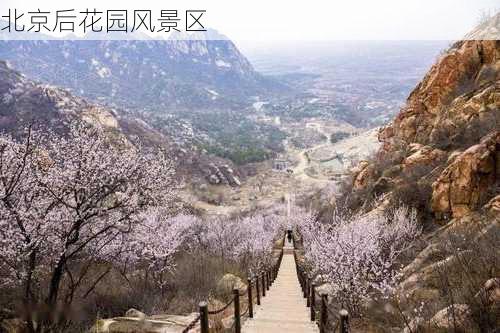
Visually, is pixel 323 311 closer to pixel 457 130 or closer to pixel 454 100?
pixel 457 130

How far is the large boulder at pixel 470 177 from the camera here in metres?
18.4

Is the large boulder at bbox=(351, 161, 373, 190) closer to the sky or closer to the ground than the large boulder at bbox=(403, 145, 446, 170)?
closer to the ground

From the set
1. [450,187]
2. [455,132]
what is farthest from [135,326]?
[455,132]

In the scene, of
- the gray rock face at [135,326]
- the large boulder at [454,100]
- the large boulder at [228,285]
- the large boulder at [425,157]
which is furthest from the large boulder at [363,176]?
the gray rock face at [135,326]

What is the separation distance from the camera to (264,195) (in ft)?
397

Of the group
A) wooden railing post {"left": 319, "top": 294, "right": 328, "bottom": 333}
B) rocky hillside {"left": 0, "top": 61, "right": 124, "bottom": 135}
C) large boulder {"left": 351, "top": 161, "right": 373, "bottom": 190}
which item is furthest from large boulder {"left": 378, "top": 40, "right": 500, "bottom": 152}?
rocky hillside {"left": 0, "top": 61, "right": 124, "bottom": 135}

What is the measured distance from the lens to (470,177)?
1872 centimetres

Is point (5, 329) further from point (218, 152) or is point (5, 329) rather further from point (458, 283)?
point (218, 152)

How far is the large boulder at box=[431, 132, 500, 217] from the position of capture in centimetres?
1836

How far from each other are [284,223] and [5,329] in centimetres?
5236

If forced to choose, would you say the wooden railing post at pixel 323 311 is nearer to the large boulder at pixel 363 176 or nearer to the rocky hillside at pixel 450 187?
the rocky hillside at pixel 450 187

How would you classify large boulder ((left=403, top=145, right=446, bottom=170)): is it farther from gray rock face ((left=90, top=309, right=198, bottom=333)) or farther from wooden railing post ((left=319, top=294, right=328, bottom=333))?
gray rock face ((left=90, top=309, right=198, bottom=333))

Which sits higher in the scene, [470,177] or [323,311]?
[470,177]

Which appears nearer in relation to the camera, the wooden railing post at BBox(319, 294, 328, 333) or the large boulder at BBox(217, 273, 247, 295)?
the wooden railing post at BBox(319, 294, 328, 333)
